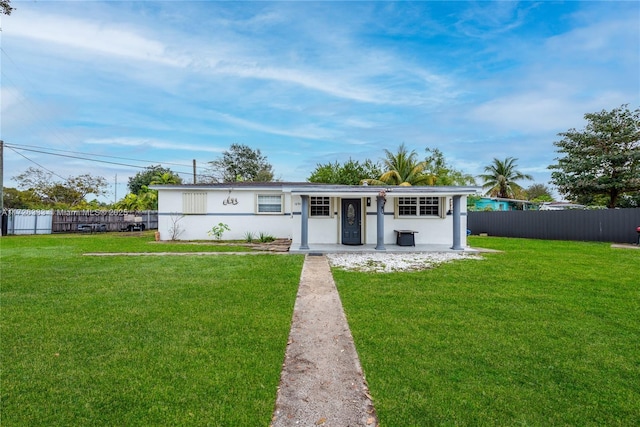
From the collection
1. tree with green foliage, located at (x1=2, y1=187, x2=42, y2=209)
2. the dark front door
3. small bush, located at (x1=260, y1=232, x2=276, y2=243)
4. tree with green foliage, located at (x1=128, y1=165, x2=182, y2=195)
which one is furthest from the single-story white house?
tree with green foliage, located at (x1=2, y1=187, x2=42, y2=209)

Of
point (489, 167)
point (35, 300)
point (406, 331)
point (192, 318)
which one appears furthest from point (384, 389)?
point (489, 167)

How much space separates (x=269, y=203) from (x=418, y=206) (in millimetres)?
6630

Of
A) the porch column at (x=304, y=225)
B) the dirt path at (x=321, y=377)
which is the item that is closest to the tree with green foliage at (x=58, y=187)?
the porch column at (x=304, y=225)

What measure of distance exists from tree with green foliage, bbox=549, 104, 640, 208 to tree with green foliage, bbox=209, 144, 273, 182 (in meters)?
26.7

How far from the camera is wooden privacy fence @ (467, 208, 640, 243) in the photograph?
13265 mm

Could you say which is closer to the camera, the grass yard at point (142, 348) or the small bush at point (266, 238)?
the grass yard at point (142, 348)

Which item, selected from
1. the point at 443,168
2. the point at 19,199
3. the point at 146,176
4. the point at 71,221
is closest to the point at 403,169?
the point at 443,168

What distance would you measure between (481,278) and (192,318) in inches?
224

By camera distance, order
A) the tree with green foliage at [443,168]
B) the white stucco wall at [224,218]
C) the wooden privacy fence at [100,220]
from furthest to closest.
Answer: the tree with green foliage at [443,168] → the wooden privacy fence at [100,220] → the white stucco wall at [224,218]

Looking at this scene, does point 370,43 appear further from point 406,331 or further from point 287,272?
point 406,331

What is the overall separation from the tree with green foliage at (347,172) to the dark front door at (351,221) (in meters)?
14.4

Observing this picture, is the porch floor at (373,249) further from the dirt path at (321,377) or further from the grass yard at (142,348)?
the dirt path at (321,377)

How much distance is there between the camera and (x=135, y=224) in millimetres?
20078

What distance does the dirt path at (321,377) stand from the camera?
230 cm
